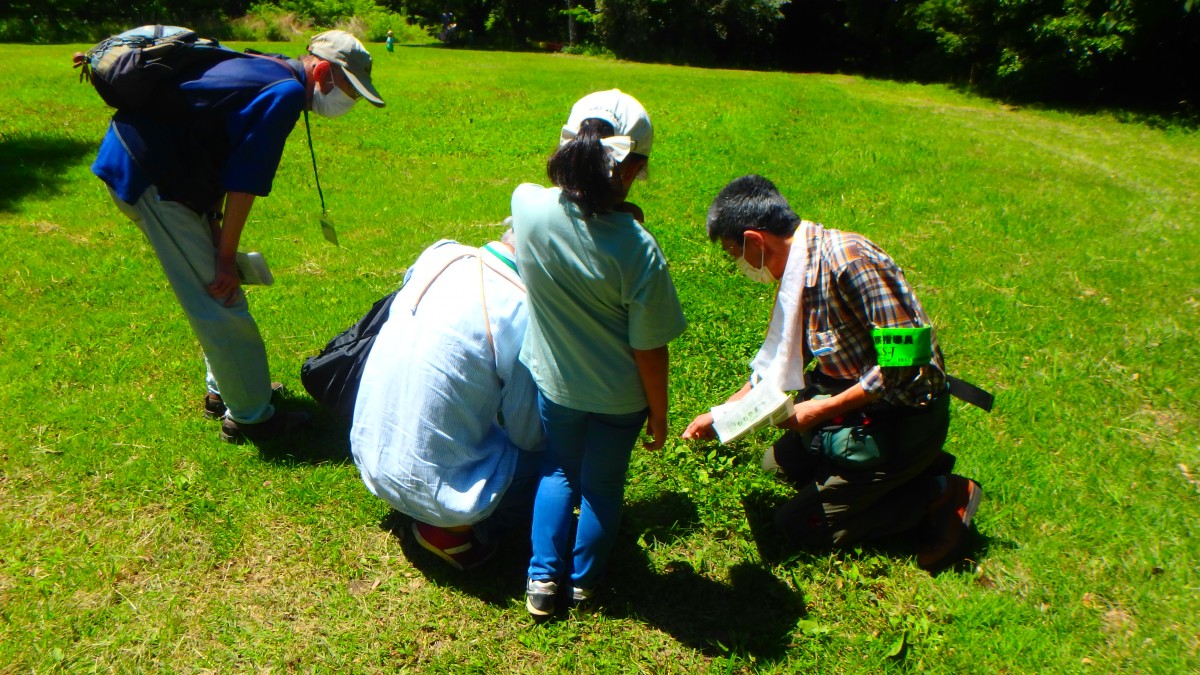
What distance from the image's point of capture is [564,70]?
19297 millimetres

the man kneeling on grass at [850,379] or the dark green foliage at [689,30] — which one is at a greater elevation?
the dark green foliage at [689,30]

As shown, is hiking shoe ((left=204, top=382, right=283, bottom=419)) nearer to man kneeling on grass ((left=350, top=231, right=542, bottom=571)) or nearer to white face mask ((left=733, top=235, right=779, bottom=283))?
man kneeling on grass ((left=350, top=231, right=542, bottom=571))

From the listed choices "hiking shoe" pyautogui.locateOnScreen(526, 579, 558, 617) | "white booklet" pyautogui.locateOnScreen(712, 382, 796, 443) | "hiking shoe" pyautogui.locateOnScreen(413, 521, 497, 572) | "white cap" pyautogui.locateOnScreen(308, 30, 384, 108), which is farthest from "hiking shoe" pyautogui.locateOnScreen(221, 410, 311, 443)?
"white booklet" pyautogui.locateOnScreen(712, 382, 796, 443)

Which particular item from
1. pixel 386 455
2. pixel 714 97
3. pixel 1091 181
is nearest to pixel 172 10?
pixel 714 97

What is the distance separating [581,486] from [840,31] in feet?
93.7

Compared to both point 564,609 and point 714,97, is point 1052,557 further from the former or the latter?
point 714,97

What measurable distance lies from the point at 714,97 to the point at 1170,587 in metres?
12.5

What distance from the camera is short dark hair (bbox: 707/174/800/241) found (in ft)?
9.63

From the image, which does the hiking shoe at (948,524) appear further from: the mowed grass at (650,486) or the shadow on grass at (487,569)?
the shadow on grass at (487,569)

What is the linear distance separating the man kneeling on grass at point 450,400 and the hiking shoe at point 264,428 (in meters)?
1.01

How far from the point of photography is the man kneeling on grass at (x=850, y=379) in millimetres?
2902

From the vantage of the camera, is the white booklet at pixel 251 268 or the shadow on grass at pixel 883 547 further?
the white booklet at pixel 251 268

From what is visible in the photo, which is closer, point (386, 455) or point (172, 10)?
point (386, 455)

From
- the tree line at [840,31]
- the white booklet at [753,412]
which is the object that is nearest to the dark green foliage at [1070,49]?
the tree line at [840,31]
